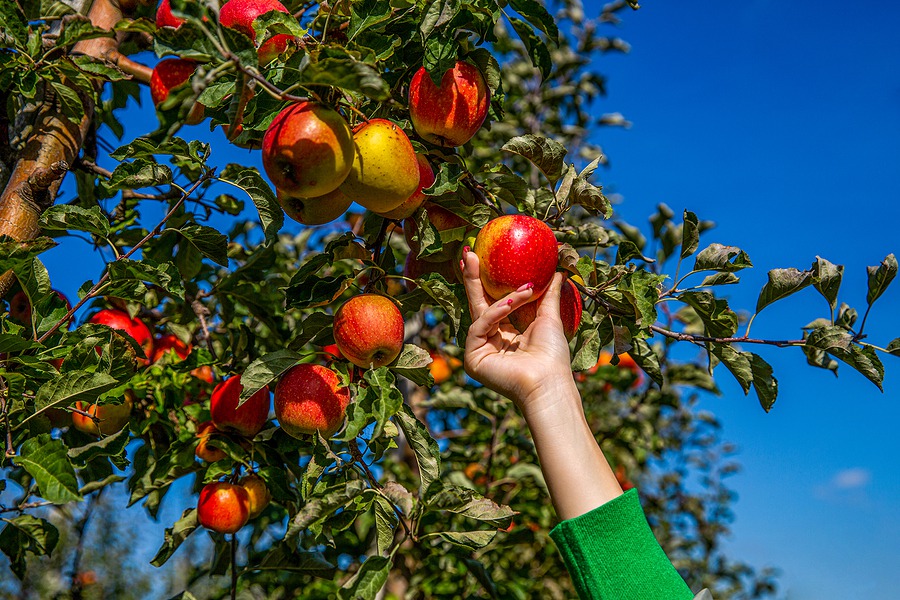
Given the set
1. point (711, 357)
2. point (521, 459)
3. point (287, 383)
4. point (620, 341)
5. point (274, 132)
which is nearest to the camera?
point (274, 132)

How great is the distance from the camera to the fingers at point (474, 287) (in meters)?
1.52

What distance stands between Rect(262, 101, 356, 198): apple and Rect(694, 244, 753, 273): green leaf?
0.89 metres

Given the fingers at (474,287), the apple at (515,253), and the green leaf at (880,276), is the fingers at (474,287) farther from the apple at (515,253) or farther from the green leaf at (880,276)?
the green leaf at (880,276)

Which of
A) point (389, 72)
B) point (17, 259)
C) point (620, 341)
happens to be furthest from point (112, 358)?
point (620, 341)

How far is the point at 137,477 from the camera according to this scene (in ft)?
6.22

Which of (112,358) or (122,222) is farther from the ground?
(122,222)

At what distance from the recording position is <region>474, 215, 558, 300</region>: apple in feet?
4.73

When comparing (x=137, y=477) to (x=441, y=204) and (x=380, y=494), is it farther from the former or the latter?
(x=441, y=204)

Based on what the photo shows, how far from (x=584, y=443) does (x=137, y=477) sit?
1223 mm

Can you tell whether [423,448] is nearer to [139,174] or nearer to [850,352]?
[139,174]

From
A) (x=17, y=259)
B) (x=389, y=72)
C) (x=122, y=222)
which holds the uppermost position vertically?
(x=122, y=222)

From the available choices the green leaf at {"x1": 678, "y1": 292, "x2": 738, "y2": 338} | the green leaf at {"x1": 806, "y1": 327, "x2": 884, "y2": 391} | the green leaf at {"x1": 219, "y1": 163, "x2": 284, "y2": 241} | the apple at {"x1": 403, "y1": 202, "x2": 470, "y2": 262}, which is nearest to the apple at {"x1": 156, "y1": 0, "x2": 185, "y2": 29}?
the green leaf at {"x1": 219, "y1": 163, "x2": 284, "y2": 241}

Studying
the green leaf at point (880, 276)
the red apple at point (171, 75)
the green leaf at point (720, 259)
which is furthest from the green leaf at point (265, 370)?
the green leaf at point (880, 276)

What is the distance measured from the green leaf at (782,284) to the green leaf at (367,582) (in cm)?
113
